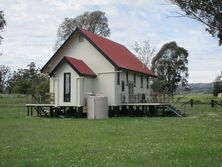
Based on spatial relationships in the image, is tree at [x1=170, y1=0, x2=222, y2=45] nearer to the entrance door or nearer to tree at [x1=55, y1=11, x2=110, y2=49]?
the entrance door

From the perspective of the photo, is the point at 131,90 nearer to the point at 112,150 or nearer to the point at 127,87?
the point at 127,87

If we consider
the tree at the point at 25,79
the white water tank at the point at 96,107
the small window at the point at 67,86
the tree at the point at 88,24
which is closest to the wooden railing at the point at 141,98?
the white water tank at the point at 96,107

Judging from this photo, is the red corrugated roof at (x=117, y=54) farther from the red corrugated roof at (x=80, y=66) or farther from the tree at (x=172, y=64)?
the tree at (x=172, y=64)

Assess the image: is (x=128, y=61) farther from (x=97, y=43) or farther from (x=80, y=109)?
(x=80, y=109)

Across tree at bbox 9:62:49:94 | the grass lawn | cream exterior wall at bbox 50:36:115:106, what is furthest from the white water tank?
tree at bbox 9:62:49:94

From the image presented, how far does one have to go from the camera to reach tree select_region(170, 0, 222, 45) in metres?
19.5

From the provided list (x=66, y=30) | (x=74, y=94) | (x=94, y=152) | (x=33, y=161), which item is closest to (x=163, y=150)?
(x=94, y=152)

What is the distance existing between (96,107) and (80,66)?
4538mm

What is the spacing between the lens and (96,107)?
42.2m

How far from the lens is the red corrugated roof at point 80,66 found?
142 ft

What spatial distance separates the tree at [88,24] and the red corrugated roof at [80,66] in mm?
40352

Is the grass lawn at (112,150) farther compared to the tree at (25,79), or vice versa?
the tree at (25,79)

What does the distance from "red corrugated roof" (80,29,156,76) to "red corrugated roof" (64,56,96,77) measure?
7.33ft

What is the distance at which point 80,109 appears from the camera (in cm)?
4381
